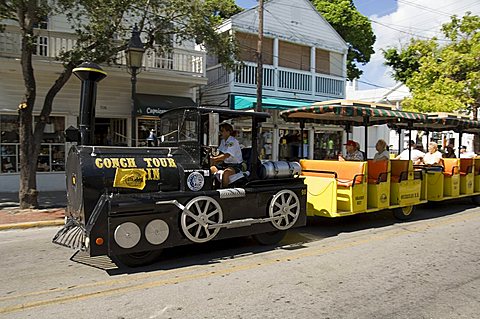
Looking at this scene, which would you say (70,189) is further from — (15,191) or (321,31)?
(321,31)

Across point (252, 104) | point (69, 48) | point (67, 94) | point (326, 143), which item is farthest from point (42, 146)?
point (326, 143)

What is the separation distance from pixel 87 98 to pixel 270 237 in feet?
12.0

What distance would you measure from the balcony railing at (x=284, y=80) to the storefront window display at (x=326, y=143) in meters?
2.05

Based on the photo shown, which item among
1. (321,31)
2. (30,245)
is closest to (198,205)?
(30,245)

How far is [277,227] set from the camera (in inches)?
259

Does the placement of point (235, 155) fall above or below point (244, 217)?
above

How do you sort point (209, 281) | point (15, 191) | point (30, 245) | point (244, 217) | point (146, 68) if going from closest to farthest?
point (209, 281) → point (244, 217) → point (30, 245) → point (15, 191) → point (146, 68)

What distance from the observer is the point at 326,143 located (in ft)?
70.5

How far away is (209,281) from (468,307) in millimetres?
2862

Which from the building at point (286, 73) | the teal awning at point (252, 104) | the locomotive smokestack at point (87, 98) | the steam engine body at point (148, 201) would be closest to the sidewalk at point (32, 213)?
the steam engine body at point (148, 201)

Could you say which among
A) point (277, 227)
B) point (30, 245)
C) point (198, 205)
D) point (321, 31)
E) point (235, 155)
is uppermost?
point (321, 31)

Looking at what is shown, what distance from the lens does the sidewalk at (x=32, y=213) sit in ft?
28.0

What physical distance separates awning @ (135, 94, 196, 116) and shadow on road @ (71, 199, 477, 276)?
23.8ft

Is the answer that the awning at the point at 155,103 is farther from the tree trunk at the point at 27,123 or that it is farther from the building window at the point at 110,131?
the tree trunk at the point at 27,123
